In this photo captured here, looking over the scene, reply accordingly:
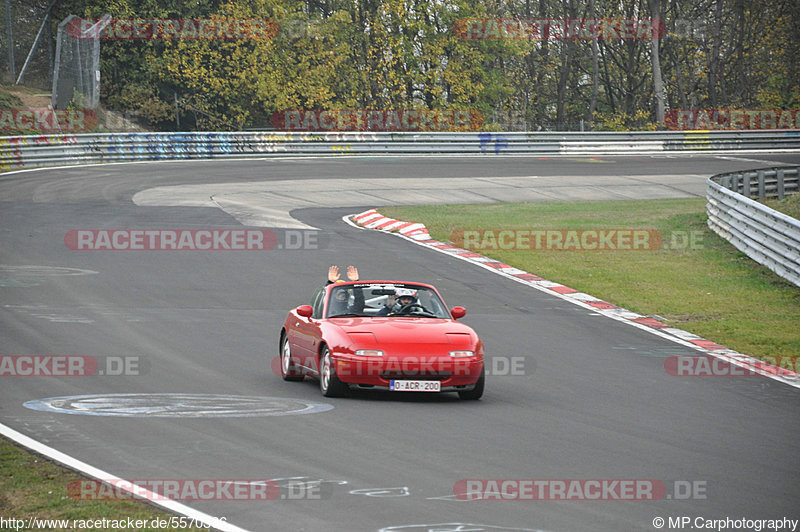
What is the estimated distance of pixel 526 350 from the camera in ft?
44.8

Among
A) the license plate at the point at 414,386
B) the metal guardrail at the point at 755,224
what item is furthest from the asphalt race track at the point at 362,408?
the metal guardrail at the point at 755,224

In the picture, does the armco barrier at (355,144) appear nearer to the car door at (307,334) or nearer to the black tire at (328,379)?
the car door at (307,334)

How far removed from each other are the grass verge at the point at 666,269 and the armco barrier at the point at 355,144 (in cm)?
1347

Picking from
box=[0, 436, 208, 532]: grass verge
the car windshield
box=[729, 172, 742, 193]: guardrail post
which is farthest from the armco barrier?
box=[0, 436, 208, 532]: grass verge

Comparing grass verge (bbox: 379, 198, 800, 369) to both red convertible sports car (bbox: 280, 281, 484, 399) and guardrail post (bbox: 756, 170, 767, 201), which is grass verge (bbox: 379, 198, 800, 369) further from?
red convertible sports car (bbox: 280, 281, 484, 399)

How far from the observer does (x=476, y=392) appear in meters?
10.9

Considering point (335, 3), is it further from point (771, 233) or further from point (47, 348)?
point (47, 348)

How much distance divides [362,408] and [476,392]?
131 cm

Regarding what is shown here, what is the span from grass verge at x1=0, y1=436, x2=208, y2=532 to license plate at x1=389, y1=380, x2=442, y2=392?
12.4ft

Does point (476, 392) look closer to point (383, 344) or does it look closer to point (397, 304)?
point (383, 344)

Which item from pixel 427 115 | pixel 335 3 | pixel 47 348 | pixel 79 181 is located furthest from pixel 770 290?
pixel 335 3

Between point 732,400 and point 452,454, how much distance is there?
4.24 m

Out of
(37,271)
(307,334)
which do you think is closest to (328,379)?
(307,334)

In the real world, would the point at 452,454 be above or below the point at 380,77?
below
